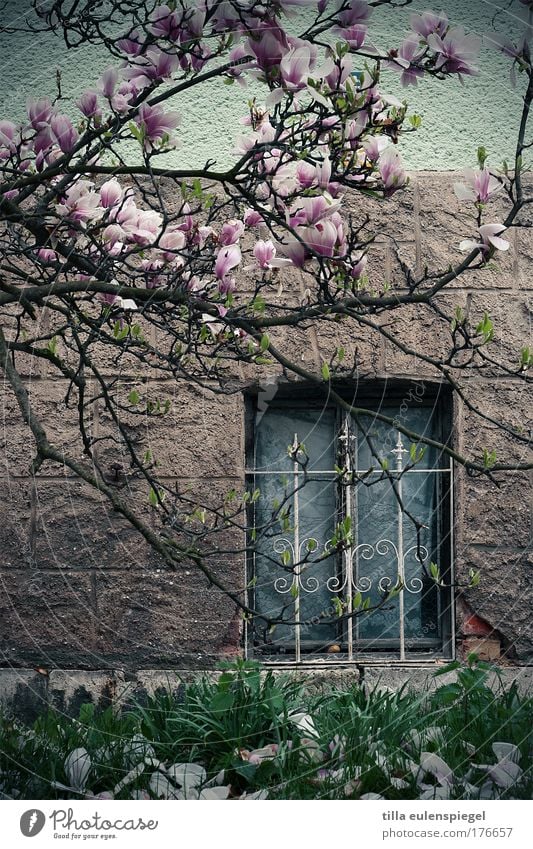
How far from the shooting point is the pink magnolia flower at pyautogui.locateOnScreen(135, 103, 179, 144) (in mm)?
1943

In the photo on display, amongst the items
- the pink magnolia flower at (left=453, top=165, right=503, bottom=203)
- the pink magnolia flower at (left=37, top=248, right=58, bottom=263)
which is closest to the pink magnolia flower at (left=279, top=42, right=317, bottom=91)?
the pink magnolia flower at (left=453, top=165, right=503, bottom=203)

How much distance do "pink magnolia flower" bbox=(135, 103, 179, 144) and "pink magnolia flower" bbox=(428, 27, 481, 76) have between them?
1.70 feet

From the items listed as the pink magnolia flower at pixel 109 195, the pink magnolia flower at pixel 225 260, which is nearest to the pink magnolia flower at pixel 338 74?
the pink magnolia flower at pixel 225 260

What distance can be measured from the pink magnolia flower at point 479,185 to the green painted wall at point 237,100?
0.64 metres

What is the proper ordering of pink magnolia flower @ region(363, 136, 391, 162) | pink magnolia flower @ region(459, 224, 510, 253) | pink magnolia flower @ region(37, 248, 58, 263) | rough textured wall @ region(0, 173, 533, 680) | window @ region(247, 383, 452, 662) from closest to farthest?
1. pink magnolia flower @ region(459, 224, 510, 253)
2. pink magnolia flower @ region(363, 136, 391, 162)
3. pink magnolia flower @ region(37, 248, 58, 263)
4. window @ region(247, 383, 452, 662)
5. rough textured wall @ region(0, 173, 533, 680)

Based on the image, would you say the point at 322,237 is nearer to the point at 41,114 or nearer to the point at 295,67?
the point at 295,67

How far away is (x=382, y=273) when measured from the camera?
309 cm

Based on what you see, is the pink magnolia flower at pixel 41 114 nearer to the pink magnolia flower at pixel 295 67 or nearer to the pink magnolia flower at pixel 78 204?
the pink magnolia flower at pixel 78 204

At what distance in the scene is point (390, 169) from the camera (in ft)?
6.29

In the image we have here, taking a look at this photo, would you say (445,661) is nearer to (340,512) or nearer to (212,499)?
(340,512)

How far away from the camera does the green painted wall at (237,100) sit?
2.53 m

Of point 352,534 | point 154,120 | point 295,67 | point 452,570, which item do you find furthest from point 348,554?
point 295,67

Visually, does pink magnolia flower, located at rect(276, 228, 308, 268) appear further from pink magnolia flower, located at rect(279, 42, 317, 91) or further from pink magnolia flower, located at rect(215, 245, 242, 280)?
pink magnolia flower, located at rect(279, 42, 317, 91)

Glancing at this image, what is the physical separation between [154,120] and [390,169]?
0.47 metres
